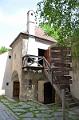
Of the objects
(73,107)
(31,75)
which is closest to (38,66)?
(31,75)

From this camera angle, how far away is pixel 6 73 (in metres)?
26.4

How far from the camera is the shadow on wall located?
25902 millimetres

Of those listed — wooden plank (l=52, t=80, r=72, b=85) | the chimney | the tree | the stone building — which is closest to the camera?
the tree

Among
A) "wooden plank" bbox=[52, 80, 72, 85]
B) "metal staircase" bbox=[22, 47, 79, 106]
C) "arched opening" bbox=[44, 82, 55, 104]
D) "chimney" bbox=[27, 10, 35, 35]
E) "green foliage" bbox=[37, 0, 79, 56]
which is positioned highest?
"chimney" bbox=[27, 10, 35, 35]

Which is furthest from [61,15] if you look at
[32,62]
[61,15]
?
[32,62]

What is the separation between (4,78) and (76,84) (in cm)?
1112

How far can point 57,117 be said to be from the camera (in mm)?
12141

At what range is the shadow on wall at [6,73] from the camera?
25.9 m

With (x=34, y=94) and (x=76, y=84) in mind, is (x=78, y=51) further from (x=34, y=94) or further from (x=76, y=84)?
(x=34, y=94)

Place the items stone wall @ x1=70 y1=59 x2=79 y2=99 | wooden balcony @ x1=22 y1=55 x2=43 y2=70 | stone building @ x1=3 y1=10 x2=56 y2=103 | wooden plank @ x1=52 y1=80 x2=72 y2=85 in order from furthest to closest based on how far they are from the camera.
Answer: stone building @ x1=3 y1=10 x2=56 y2=103 → wooden balcony @ x1=22 y1=55 x2=43 y2=70 → stone wall @ x1=70 y1=59 x2=79 y2=99 → wooden plank @ x1=52 y1=80 x2=72 y2=85

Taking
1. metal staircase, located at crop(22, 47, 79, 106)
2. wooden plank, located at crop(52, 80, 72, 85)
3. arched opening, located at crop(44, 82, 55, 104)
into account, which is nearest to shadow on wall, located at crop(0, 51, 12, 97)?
arched opening, located at crop(44, 82, 55, 104)

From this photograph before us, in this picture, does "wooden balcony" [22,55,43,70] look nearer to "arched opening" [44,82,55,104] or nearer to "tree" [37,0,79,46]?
"arched opening" [44,82,55,104]

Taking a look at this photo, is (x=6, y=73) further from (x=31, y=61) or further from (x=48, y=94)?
(x=31, y=61)

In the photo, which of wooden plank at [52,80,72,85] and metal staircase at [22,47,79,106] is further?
metal staircase at [22,47,79,106]
